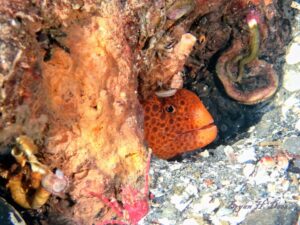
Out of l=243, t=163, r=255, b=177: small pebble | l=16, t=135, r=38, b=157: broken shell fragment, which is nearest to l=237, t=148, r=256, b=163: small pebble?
l=243, t=163, r=255, b=177: small pebble

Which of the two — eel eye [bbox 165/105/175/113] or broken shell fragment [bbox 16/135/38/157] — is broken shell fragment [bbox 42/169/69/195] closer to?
broken shell fragment [bbox 16/135/38/157]

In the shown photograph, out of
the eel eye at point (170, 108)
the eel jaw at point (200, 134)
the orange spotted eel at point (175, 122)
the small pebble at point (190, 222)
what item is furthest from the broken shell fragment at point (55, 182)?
the eel jaw at point (200, 134)

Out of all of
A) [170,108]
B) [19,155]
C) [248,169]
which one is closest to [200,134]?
[170,108]

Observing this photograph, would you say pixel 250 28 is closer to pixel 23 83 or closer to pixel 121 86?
pixel 121 86

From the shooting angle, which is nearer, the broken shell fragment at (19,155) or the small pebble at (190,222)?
the broken shell fragment at (19,155)

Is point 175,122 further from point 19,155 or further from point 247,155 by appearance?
point 19,155

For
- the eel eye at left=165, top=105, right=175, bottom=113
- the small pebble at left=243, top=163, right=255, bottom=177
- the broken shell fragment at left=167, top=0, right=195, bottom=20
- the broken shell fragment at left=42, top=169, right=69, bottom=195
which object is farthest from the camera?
the eel eye at left=165, top=105, right=175, bottom=113

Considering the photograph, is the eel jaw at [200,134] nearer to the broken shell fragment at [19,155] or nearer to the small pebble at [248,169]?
the small pebble at [248,169]

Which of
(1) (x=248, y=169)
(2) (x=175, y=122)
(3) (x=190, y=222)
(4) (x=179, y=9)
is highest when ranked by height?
(4) (x=179, y=9)
